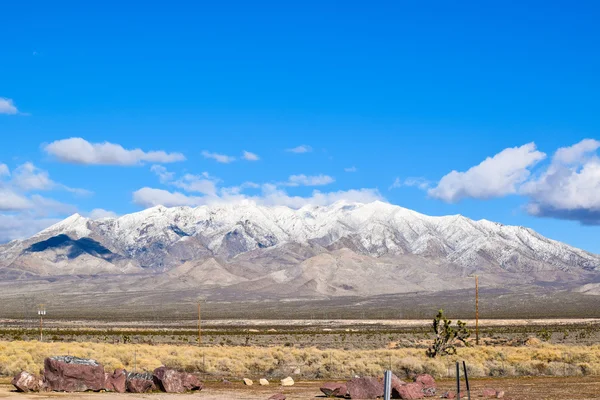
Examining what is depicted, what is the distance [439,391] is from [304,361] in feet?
46.2

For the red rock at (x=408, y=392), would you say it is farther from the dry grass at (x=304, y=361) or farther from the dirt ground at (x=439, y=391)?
the dry grass at (x=304, y=361)

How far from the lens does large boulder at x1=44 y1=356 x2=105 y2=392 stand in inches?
1129

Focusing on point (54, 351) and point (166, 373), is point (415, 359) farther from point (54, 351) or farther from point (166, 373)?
point (54, 351)

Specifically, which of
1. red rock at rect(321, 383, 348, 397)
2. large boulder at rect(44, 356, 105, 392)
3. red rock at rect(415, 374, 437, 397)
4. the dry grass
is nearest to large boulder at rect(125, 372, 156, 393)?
large boulder at rect(44, 356, 105, 392)

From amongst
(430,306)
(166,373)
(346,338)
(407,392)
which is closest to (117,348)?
(166,373)

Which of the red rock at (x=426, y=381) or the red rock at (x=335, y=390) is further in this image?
the red rock at (x=426, y=381)

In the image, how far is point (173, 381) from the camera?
29.5 metres

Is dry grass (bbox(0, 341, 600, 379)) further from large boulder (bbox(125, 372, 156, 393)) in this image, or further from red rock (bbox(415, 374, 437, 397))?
large boulder (bbox(125, 372, 156, 393))

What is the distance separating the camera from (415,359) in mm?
41000

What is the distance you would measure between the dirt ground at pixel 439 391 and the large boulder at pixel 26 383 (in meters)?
0.35

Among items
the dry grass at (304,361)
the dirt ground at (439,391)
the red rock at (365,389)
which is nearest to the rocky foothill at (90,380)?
the dirt ground at (439,391)

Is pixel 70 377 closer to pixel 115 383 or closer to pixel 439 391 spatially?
pixel 115 383

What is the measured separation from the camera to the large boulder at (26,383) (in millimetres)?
27812

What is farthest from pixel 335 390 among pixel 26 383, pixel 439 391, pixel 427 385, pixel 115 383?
pixel 26 383
